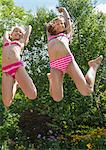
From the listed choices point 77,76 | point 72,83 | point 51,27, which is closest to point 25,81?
point 77,76

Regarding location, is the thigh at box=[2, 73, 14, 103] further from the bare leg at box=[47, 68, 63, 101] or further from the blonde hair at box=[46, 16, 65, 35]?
the blonde hair at box=[46, 16, 65, 35]

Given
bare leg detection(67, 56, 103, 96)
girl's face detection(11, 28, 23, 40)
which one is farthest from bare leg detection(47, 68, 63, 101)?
girl's face detection(11, 28, 23, 40)

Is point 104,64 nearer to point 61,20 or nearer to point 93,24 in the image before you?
point 93,24

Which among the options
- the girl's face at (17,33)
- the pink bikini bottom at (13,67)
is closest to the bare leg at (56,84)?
the pink bikini bottom at (13,67)

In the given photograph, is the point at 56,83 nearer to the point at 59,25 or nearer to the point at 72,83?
the point at 59,25

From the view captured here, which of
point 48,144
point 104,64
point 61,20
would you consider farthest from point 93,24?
point 61,20

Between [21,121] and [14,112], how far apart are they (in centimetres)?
89

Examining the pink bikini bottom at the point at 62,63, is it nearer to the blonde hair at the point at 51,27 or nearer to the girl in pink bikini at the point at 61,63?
the girl in pink bikini at the point at 61,63

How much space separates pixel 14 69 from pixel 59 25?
2.40 feet

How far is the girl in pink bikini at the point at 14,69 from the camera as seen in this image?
5.19m

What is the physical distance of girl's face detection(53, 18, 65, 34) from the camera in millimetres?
5298

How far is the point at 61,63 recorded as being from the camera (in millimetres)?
5129

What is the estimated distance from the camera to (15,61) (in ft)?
17.1

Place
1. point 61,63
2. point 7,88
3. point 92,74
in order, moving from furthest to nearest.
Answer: point 92,74 → point 7,88 → point 61,63
